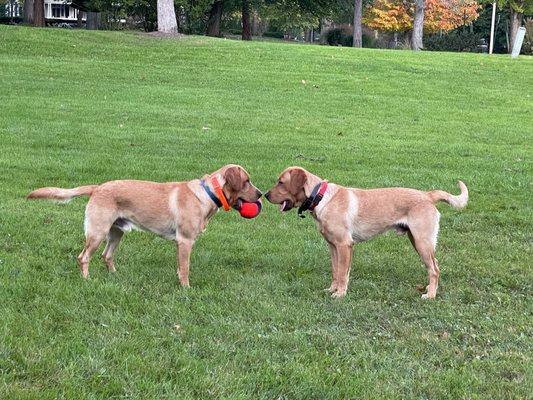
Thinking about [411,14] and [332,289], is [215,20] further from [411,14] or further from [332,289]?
[332,289]

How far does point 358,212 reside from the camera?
618cm

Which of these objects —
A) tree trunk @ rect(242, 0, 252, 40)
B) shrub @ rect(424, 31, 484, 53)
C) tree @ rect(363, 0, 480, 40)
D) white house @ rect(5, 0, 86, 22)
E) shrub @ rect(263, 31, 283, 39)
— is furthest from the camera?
shrub @ rect(263, 31, 283, 39)

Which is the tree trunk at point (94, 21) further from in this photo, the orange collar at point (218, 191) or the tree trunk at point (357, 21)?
the orange collar at point (218, 191)

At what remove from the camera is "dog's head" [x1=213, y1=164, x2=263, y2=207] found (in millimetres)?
6176

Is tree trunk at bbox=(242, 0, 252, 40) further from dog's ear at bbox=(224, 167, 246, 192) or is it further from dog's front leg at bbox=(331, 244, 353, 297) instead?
dog's front leg at bbox=(331, 244, 353, 297)

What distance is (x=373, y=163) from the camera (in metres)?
11.4

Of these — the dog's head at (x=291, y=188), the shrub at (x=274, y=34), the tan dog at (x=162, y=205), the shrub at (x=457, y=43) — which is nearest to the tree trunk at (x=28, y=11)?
the shrub at (x=274, y=34)

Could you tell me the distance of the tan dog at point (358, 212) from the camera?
239 inches

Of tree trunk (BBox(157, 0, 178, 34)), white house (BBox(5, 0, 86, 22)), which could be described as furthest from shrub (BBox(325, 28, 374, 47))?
tree trunk (BBox(157, 0, 178, 34))

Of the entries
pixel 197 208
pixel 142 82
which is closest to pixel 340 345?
pixel 197 208

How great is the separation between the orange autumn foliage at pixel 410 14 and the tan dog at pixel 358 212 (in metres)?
55.4

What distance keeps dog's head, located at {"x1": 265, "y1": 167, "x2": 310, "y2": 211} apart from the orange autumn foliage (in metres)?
55.5

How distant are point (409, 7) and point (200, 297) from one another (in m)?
A: 58.6

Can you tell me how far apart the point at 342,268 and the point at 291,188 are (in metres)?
0.85
